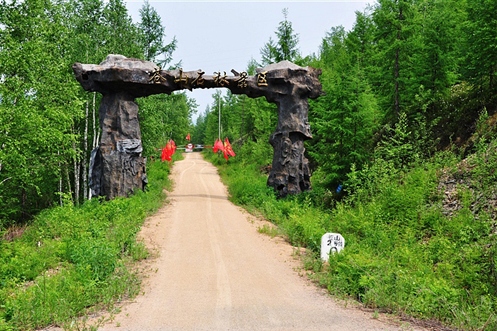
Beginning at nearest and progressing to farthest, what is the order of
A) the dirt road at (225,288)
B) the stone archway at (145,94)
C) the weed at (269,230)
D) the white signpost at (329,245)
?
the dirt road at (225,288), the white signpost at (329,245), the weed at (269,230), the stone archway at (145,94)

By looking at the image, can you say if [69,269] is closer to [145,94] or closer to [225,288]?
[225,288]

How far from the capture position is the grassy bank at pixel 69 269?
6.47 meters

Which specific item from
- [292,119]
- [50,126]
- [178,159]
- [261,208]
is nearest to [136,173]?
[50,126]

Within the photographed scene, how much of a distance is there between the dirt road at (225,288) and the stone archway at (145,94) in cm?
422

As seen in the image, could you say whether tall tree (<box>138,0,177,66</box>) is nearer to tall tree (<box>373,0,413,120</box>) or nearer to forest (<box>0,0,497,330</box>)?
forest (<box>0,0,497,330</box>)

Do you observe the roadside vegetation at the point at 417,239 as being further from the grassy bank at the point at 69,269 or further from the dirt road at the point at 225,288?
the grassy bank at the point at 69,269

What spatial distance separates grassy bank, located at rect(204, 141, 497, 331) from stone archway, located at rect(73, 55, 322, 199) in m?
2.95

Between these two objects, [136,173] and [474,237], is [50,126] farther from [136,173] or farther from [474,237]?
[474,237]

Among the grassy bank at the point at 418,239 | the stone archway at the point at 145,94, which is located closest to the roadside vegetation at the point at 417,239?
the grassy bank at the point at 418,239

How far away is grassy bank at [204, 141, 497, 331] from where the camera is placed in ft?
23.5

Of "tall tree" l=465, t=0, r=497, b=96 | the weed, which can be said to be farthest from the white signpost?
"tall tree" l=465, t=0, r=497, b=96

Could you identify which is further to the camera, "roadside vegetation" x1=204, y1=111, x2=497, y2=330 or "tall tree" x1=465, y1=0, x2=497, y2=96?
"tall tree" x1=465, y1=0, x2=497, y2=96

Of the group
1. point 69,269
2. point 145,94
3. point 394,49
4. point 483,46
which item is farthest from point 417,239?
point 145,94

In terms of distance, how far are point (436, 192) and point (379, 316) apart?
6.57m
